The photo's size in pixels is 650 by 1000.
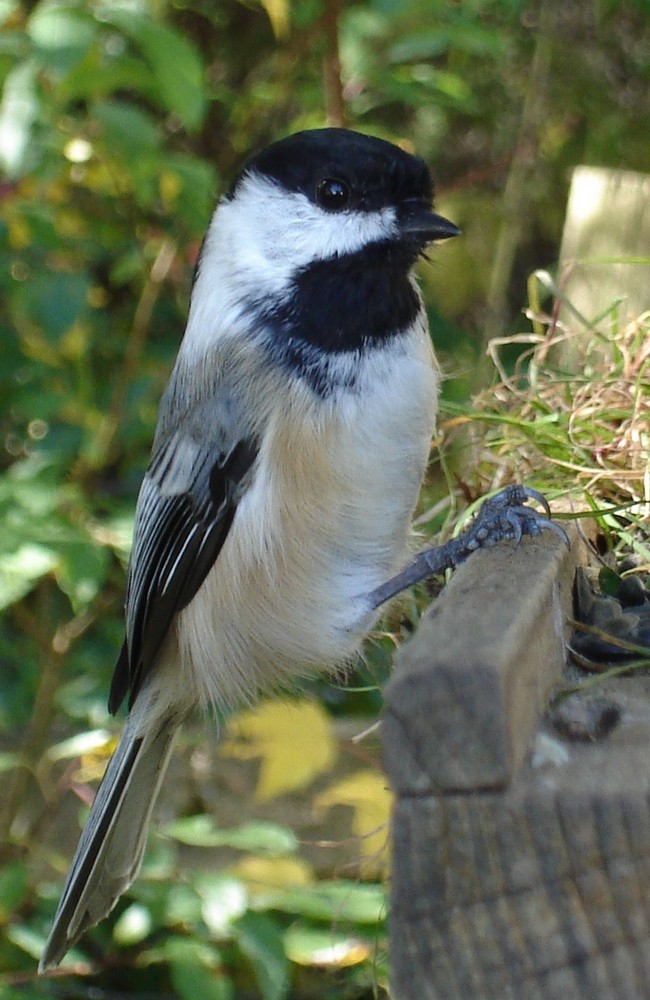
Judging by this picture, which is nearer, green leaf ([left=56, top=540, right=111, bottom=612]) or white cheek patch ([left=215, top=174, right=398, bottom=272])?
white cheek patch ([left=215, top=174, right=398, bottom=272])

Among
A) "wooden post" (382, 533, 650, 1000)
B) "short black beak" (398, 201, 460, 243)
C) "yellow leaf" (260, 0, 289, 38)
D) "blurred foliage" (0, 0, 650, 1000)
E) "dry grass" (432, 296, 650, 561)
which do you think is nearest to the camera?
"wooden post" (382, 533, 650, 1000)

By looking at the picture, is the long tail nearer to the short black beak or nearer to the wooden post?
the short black beak

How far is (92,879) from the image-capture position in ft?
4.75

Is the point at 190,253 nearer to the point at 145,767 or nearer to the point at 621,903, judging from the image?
the point at 145,767

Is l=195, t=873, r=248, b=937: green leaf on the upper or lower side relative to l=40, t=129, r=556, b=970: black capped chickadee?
lower

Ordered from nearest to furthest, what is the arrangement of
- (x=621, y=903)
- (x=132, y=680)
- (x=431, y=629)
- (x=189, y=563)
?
(x=621, y=903)
(x=431, y=629)
(x=189, y=563)
(x=132, y=680)

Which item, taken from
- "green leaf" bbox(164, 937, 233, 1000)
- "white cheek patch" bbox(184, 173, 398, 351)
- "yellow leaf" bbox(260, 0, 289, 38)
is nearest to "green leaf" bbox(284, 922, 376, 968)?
"green leaf" bbox(164, 937, 233, 1000)

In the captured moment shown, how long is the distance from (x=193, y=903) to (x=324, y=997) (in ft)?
1.55

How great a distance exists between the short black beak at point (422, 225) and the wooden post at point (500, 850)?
2.52ft

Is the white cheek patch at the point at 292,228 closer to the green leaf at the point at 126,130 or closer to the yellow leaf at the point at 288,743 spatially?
the green leaf at the point at 126,130

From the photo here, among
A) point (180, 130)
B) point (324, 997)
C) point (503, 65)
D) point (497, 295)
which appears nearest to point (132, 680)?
point (324, 997)

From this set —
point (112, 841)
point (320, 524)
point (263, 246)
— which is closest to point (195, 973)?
point (112, 841)

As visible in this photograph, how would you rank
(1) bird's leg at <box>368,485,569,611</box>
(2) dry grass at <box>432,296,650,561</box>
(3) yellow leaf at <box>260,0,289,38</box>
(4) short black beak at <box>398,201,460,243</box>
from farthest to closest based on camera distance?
(3) yellow leaf at <box>260,0,289,38</box> < (4) short black beak at <box>398,201,460,243</box> < (2) dry grass at <box>432,296,650,561</box> < (1) bird's leg at <box>368,485,569,611</box>

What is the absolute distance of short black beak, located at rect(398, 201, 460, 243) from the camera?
1.27 meters
